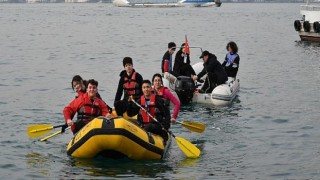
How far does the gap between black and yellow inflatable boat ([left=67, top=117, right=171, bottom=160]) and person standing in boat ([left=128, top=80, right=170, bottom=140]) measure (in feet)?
1.82

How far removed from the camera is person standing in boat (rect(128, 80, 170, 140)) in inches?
583

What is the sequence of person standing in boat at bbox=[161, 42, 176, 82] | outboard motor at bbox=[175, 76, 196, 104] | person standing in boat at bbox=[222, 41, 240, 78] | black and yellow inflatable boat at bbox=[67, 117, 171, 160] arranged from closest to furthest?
black and yellow inflatable boat at bbox=[67, 117, 171, 160], outboard motor at bbox=[175, 76, 196, 104], person standing in boat at bbox=[161, 42, 176, 82], person standing in boat at bbox=[222, 41, 240, 78]

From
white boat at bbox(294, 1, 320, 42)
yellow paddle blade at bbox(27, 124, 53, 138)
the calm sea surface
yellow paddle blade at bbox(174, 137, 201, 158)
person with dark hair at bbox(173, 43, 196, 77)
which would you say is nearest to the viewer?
the calm sea surface

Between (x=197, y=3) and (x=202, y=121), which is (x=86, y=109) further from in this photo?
(x=197, y=3)

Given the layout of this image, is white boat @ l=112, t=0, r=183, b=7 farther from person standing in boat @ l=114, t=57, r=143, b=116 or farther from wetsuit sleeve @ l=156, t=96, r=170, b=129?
wetsuit sleeve @ l=156, t=96, r=170, b=129

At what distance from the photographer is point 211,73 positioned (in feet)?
71.1

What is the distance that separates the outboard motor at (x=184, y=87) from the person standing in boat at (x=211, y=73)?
1.42ft

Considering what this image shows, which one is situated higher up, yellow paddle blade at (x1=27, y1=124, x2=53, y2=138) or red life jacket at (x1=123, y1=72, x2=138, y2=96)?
red life jacket at (x1=123, y1=72, x2=138, y2=96)

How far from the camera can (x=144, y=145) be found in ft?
45.3

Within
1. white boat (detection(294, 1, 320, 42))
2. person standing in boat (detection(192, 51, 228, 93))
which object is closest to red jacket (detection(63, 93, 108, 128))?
person standing in boat (detection(192, 51, 228, 93))

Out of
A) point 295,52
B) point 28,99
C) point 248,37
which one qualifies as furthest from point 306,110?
point 248,37

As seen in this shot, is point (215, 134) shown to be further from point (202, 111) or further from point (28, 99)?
point (28, 99)

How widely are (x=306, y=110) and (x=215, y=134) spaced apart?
5.33 m

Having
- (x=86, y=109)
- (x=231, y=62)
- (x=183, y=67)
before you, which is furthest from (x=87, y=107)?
(x=231, y=62)
